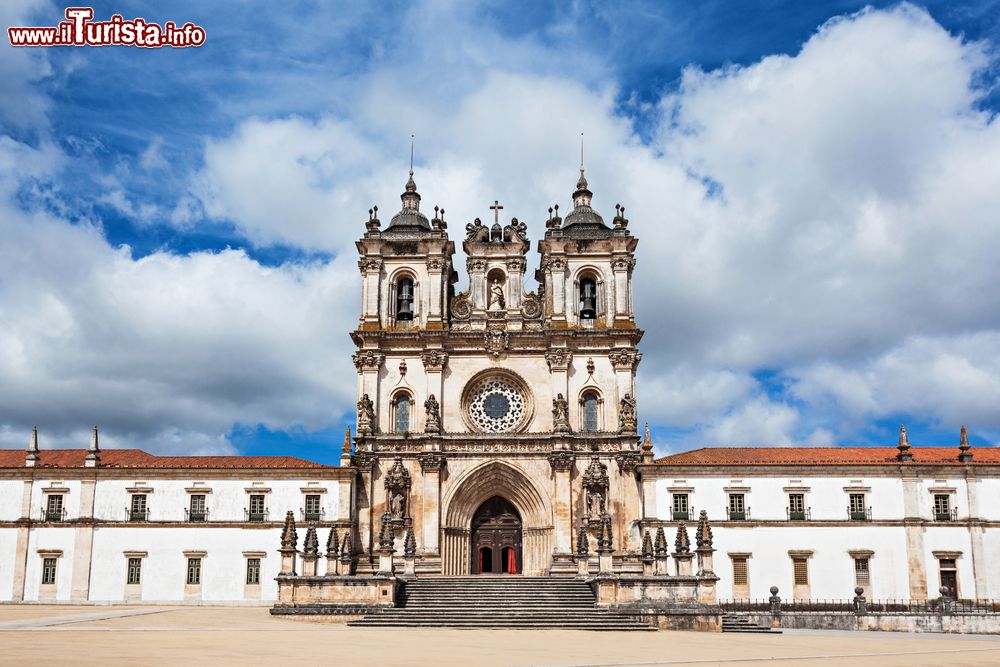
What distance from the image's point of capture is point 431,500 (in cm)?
4316

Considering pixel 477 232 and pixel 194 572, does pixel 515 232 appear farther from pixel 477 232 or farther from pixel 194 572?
pixel 194 572

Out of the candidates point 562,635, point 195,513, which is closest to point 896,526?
point 562,635

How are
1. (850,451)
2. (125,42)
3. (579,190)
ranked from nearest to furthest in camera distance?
(125,42) → (850,451) → (579,190)

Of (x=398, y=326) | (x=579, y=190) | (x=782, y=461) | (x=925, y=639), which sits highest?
(x=579, y=190)

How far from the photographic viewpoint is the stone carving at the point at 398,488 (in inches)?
1695

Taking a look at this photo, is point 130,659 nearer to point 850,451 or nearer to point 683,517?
point 683,517

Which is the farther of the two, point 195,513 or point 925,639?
point 195,513

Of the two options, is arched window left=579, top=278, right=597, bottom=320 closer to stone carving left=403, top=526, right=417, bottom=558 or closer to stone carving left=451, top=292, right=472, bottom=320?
stone carving left=451, top=292, right=472, bottom=320

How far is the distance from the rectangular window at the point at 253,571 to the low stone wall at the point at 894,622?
21348 millimetres

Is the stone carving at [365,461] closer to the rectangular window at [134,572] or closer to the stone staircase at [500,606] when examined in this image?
the stone staircase at [500,606]

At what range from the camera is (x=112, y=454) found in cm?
4819

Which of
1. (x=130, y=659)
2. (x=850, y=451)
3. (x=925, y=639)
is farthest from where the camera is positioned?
(x=850, y=451)

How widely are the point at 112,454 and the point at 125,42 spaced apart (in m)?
29.4

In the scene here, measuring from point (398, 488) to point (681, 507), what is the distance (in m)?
12.7
